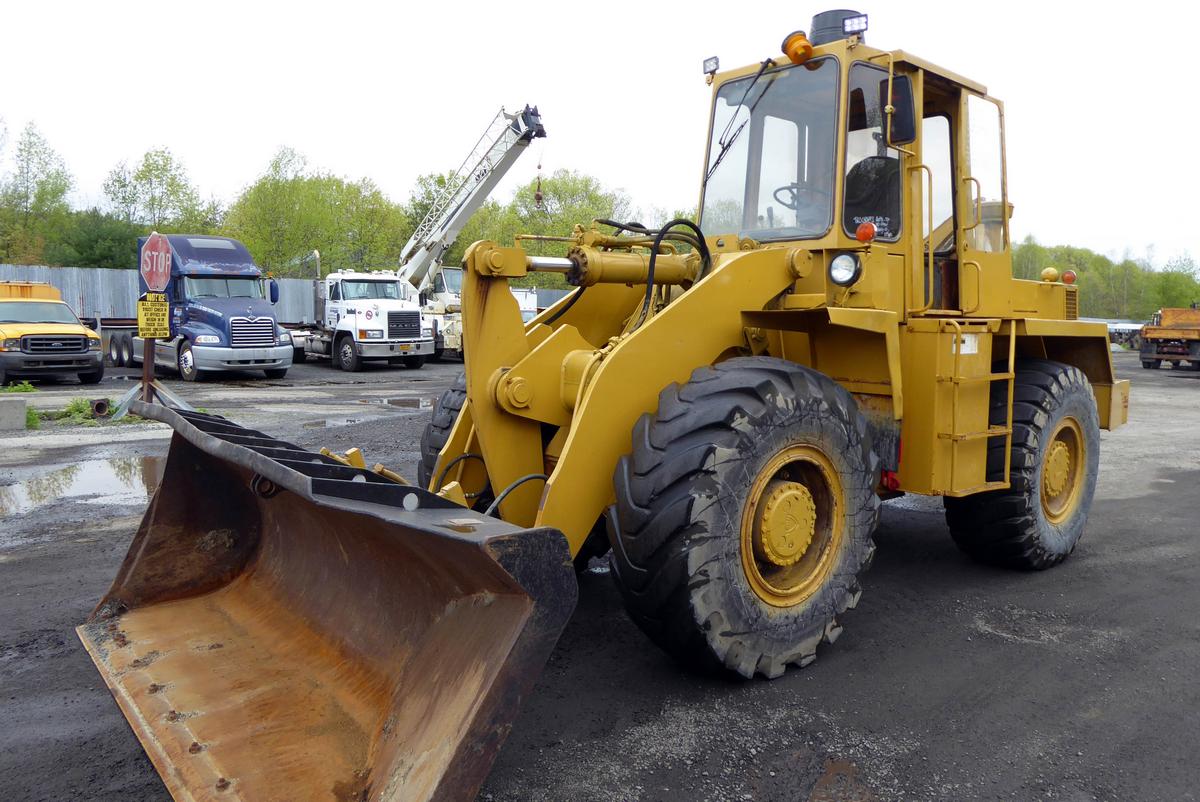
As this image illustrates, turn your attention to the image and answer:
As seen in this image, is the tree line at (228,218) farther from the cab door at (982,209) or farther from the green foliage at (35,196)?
the cab door at (982,209)

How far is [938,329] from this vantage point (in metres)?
4.59

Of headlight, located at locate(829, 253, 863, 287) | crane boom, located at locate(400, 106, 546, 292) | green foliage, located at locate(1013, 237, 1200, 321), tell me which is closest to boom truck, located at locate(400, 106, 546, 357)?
crane boom, located at locate(400, 106, 546, 292)

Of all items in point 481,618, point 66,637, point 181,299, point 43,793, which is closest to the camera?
point 481,618

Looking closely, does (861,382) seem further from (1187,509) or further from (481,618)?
(1187,509)

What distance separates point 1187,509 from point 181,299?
1869 cm

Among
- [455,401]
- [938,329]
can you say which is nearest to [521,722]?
[455,401]

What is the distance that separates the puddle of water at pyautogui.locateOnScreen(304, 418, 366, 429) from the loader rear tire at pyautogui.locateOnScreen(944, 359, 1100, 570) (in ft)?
28.4

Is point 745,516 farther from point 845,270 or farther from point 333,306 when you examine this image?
point 333,306

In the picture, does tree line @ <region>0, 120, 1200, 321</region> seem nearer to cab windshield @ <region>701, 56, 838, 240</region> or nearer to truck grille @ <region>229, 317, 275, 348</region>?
truck grille @ <region>229, 317, 275, 348</region>

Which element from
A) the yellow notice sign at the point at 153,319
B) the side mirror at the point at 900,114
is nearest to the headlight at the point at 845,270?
the side mirror at the point at 900,114

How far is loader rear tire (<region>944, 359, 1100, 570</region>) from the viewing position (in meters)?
5.15

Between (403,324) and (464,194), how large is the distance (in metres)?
4.11

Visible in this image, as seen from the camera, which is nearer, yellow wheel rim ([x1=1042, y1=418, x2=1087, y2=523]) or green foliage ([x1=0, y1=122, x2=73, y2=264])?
yellow wheel rim ([x1=1042, y1=418, x2=1087, y2=523])

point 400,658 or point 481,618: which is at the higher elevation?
point 481,618
